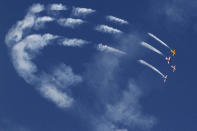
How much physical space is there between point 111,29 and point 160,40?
16625mm

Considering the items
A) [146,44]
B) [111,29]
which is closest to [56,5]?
[111,29]

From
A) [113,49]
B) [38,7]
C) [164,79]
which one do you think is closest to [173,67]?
[164,79]

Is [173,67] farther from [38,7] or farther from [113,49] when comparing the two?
[38,7]

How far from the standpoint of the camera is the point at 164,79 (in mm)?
163875

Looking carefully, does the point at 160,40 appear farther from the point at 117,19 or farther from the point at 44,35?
the point at 44,35

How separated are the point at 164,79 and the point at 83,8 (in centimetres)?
3533

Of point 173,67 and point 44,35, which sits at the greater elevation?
point 173,67

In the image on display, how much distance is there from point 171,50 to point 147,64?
9.00 m

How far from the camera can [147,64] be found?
534ft

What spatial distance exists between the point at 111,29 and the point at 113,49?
650 cm

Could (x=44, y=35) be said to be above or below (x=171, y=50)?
below

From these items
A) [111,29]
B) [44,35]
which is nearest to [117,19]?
[111,29]

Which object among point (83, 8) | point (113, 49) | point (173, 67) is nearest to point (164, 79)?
point (173, 67)

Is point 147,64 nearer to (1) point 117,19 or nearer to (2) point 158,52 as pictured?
(2) point 158,52
